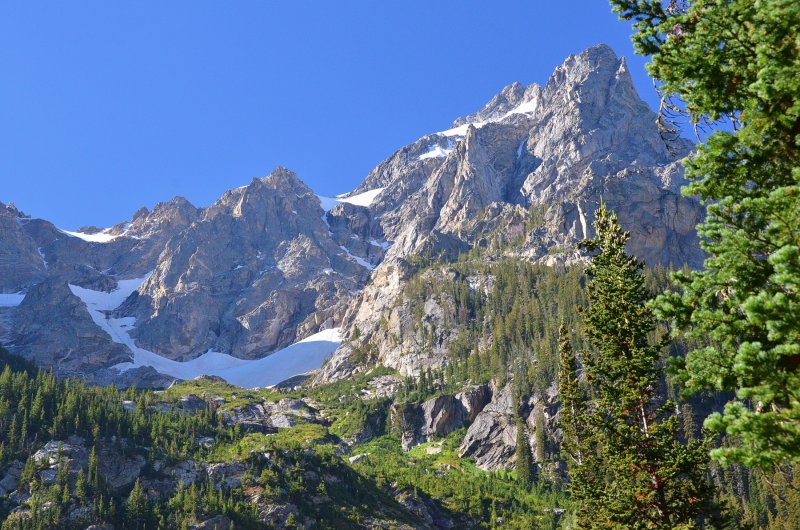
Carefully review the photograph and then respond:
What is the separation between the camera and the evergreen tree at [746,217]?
26.5ft

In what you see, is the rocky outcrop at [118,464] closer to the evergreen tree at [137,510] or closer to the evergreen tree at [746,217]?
the evergreen tree at [137,510]

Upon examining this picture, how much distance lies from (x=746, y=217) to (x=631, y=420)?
1745 cm

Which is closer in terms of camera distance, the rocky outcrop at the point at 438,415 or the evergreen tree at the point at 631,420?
the evergreen tree at the point at 631,420

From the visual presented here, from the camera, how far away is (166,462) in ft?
328

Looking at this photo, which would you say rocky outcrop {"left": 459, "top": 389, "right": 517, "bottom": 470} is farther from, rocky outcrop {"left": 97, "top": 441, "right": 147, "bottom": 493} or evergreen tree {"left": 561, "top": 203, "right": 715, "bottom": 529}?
evergreen tree {"left": 561, "top": 203, "right": 715, "bottom": 529}

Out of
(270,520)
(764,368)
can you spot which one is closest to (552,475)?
(270,520)

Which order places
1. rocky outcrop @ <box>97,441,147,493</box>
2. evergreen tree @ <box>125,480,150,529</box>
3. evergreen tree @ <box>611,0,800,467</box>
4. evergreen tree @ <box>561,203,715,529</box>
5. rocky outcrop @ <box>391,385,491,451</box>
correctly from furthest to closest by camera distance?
1. rocky outcrop @ <box>391,385,491,451</box>
2. rocky outcrop @ <box>97,441,147,493</box>
3. evergreen tree @ <box>125,480,150,529</box>
4. evergreen tree @ <box>561,203,715,529</box>
5. evergreen tree @ <box>611,0,800,467</box>

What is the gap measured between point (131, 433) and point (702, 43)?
118m

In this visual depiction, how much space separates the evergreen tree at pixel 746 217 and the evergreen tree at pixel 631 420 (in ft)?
41.4

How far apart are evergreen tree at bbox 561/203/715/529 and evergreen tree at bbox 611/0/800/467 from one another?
12631mm

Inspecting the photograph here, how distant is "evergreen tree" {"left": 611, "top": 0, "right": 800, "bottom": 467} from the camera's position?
26.5 ft

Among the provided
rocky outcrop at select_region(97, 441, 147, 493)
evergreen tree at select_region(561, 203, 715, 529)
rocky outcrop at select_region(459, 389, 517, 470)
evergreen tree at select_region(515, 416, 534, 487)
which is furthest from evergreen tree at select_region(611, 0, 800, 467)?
rocky outcrop at select_region(459, 389, 517, 470)

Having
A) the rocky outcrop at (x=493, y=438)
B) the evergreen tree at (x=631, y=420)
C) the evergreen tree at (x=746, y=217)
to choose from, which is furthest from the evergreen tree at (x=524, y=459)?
the evergreen tree at (x=746, y=217)

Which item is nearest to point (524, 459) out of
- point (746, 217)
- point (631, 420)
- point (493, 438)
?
point (493, 438)
